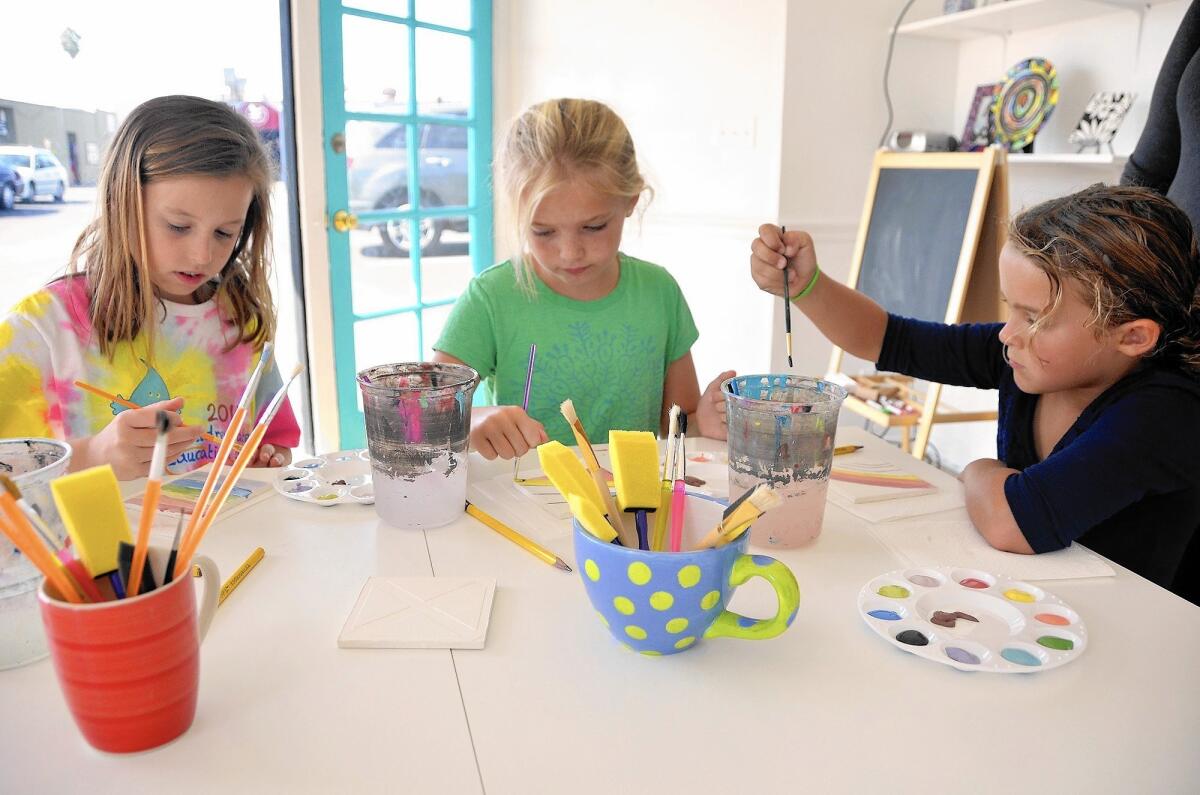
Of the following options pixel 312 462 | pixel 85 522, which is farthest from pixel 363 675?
pixel 312 462

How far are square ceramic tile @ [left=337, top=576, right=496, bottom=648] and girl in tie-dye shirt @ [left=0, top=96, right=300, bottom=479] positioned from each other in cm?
55

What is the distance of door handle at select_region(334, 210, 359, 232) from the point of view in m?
2.58

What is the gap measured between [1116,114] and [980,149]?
1.46 feet

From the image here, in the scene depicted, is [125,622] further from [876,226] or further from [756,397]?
[876,226]

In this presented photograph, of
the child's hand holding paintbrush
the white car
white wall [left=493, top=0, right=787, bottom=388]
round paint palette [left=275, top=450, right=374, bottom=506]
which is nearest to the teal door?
white wall [left=493, top=0, right=787, bottom=388]

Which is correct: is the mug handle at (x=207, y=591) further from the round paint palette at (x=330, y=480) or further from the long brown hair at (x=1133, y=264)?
the long brown hair at (x=1133, y=264)

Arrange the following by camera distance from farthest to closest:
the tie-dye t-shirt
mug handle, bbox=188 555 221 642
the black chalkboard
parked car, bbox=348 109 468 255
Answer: parked car, bbox=348 109 468 255 < the black chalkboard < the tie-dye t-shirt < mug handle, bbox=188 555 221 642

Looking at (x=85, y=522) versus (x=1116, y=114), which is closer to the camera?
(x=85, y=522)

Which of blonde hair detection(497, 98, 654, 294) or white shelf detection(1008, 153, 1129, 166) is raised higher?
white shelf detection(1008, 153, 1129, 166)

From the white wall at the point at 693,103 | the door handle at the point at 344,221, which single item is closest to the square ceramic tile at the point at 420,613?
the door handle at the point at 344,221

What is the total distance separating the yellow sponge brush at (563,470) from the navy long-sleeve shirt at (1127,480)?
0.49 m

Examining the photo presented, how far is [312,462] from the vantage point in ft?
3.49

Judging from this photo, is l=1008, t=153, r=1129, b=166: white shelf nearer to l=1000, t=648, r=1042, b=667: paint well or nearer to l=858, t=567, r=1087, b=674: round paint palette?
l=858, t=567, r=1087, b=674: round paint palette

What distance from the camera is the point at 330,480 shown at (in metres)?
1.00
